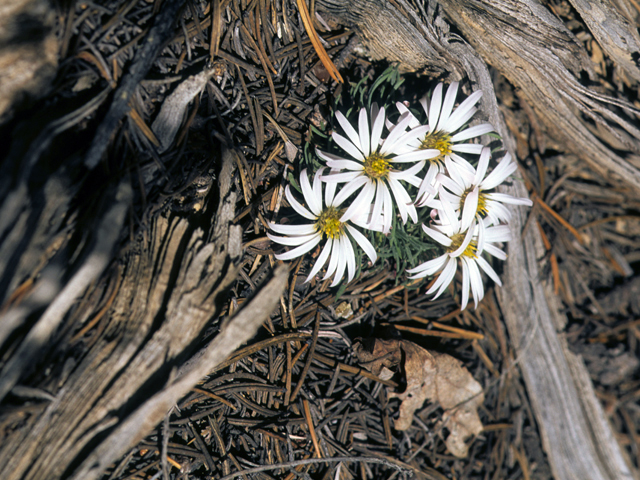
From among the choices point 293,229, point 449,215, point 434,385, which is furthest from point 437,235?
point 434,385

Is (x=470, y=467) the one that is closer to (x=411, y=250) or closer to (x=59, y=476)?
(x=411, y=250)

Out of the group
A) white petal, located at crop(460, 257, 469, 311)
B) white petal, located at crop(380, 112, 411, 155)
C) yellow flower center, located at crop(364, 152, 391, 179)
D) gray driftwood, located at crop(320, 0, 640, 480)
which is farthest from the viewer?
white petal, located at crop(460, 257, 469, 311)

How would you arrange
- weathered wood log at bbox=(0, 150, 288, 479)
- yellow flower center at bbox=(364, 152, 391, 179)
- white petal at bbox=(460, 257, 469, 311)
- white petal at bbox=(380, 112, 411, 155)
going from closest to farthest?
weathered wood log at bbox=(0, 150, 288, 479) → white petal at bbox=(380, 112, 411, 155) → yellow flower center at bbox=(364, 152, 391, 179) → white petal at bbox=(460, 257, 469, 311)

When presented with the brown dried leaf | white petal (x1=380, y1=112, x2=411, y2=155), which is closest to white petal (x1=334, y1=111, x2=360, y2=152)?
white petal (x1=380, y1=112, x2=411, y2=155)

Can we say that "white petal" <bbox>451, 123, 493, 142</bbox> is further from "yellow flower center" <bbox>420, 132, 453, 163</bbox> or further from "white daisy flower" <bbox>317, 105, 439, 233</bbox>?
"white daisy flower" <bbox>317, 105, 439, 233</bbox>

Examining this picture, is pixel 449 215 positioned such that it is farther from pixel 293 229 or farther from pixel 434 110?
pixel 293 229

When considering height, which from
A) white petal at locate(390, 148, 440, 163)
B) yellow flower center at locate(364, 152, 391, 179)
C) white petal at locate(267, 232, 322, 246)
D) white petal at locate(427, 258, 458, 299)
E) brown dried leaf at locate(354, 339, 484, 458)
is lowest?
brown dried leaf at locate(354, 339, 484, 458)

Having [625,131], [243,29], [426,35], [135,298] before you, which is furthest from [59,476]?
[625,131]
